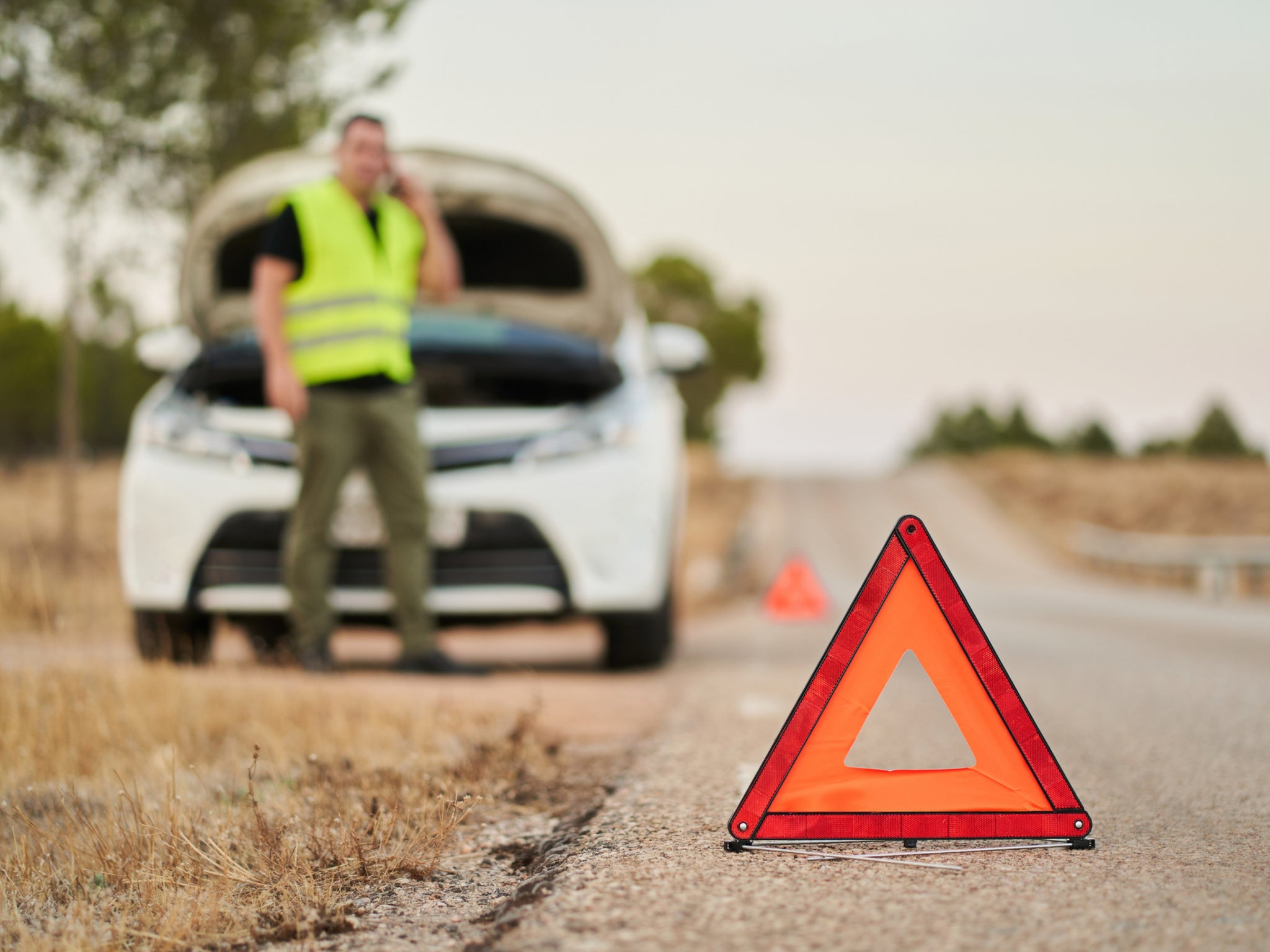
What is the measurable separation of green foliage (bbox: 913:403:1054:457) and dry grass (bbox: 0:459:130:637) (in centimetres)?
8299

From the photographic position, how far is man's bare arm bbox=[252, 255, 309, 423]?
208 inches

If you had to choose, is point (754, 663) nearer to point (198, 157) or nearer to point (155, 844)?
point (155, 844)

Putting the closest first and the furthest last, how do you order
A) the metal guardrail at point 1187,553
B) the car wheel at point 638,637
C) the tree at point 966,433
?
the car wheel at point 638,637
the metal guardrail at point 1187,553
the tree at point 966,433

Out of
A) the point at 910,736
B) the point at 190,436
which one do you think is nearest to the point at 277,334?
the point at 190,436

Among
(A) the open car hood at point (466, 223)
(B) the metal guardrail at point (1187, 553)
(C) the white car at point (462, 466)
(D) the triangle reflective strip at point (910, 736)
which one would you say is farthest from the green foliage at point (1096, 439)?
(D) the triangle reflective strip at point (910, 736)

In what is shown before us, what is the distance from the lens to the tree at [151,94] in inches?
466

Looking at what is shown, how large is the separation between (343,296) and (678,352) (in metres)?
1.85

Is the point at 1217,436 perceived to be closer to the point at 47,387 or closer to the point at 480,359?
the point at 47,387

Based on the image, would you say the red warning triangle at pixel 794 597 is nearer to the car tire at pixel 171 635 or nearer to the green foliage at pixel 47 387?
the car tire at pixel 171 635

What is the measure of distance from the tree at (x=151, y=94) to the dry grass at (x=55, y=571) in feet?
2.00

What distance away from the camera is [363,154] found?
5395 mm

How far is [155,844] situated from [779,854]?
1230 mm

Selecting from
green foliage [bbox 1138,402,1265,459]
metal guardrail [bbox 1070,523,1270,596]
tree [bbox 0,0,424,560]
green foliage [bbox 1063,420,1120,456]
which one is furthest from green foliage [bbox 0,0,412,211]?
green foliage [bbox 1063,420,1120,456]

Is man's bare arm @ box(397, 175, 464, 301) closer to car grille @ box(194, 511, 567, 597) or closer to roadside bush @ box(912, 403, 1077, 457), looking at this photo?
car grille @ box(194, 511, 567, 597)
